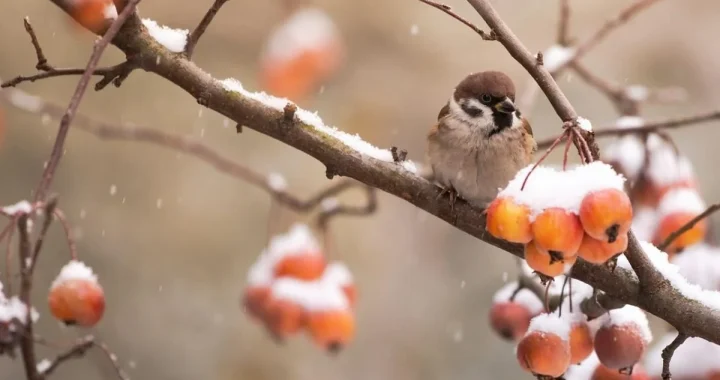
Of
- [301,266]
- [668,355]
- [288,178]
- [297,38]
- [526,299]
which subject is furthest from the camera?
[288,178]

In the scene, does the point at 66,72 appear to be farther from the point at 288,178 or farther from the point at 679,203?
the point at 288,178

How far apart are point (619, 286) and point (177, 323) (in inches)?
93.5

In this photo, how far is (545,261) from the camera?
0.81 metres

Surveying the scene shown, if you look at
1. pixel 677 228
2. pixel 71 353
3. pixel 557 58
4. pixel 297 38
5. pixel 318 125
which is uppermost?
pixel 297 38

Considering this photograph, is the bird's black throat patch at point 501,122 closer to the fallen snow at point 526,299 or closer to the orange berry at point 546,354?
the fallen snow at point 526,299

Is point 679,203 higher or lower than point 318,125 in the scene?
higher

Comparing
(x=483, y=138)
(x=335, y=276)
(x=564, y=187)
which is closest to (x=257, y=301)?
(x=335, y=276)

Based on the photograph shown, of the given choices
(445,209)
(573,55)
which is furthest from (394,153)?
(573,55)

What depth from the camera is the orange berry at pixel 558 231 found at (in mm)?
781

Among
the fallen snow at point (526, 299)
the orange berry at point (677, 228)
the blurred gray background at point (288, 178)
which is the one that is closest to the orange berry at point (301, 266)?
the fallen snow at point (526, 299)

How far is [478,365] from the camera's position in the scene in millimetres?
3334

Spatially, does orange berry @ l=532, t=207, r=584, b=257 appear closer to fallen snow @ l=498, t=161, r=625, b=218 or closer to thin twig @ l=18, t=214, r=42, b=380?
fallen snow @ l=498, t=161, r=625, b=218

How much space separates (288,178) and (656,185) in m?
1.93

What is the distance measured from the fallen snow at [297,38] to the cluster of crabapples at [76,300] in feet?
4.26
